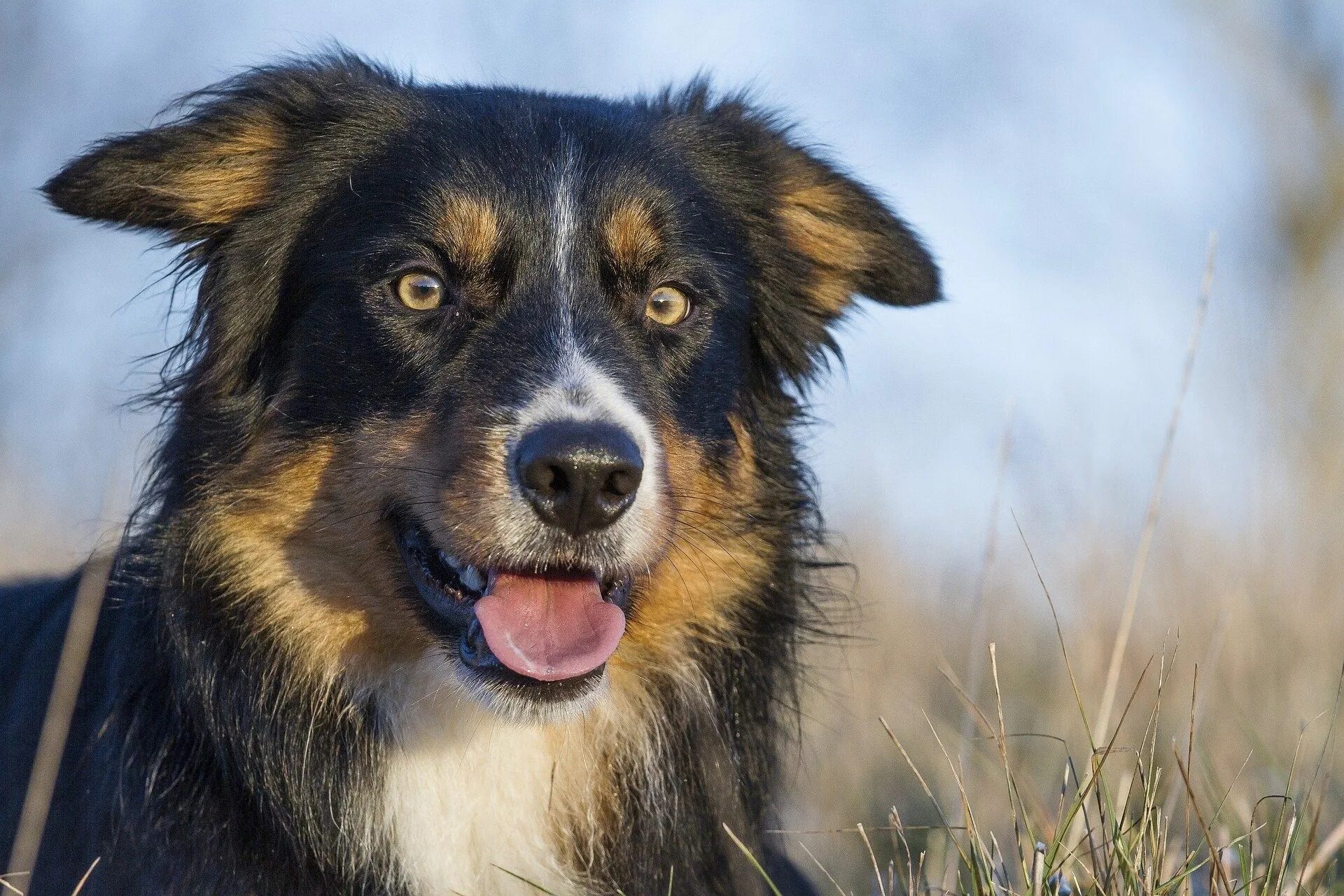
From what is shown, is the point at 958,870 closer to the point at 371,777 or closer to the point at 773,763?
the point at 773,763

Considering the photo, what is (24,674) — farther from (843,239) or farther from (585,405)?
(843,239)

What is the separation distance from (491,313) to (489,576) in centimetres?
59

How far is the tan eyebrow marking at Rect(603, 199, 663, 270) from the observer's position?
308 cm

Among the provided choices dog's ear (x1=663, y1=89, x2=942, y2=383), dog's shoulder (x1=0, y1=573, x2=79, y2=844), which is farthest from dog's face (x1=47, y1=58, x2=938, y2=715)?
dog's shoulder (x1=0, y1=573, x2=79, y2=844)

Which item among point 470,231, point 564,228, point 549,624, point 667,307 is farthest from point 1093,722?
point 470,231

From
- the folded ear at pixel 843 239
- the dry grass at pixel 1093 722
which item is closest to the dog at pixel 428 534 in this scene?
the folded ear at pixel 843 239

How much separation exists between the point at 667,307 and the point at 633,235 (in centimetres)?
20

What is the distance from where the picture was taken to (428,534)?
288 centimetres

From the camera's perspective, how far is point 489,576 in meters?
2.84

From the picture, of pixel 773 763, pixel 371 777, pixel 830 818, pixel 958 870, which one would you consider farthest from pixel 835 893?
pixel 371 777

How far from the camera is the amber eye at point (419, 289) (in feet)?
Answer: 9.83

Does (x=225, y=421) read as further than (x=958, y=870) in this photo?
Yes

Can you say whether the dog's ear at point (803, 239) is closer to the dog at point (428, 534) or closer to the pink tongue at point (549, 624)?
the dog at point (428, 534)

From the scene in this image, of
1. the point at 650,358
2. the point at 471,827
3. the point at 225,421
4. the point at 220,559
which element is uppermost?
the point at 650,358
